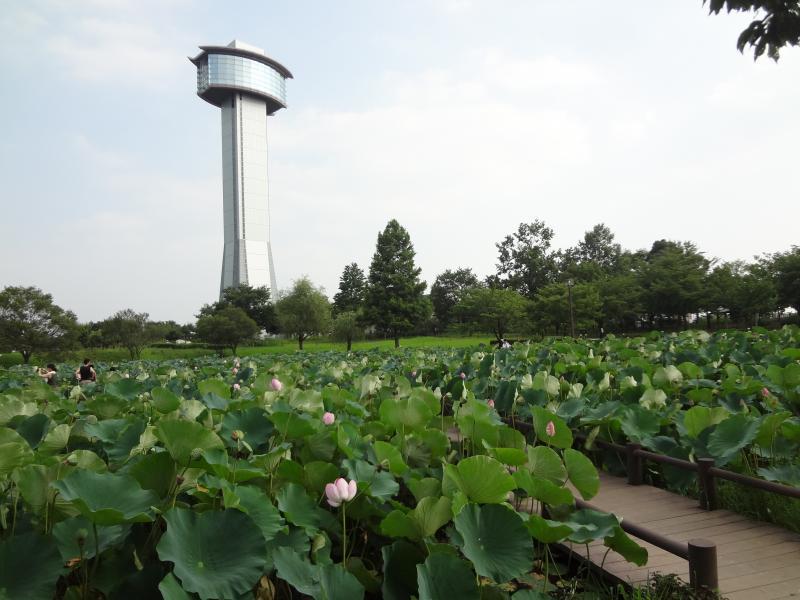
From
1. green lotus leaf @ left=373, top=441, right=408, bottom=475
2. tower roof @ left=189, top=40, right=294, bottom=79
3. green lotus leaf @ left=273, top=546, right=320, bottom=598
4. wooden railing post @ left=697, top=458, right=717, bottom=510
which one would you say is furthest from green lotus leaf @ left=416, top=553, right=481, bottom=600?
tower roof @ left=189, top=40, right=294, bottom=79

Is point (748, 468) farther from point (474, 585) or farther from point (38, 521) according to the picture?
point (38, 521)

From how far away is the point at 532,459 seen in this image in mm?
2217

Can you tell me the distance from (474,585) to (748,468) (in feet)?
9.95

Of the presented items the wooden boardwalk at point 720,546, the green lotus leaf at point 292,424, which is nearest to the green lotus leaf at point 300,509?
the green lotus leaf at point 292,424

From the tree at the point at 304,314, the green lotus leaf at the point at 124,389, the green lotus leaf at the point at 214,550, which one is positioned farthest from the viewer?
the tree at the point at 304,314

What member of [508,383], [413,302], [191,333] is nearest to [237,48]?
[191,333]

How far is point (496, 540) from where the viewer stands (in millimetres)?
1622

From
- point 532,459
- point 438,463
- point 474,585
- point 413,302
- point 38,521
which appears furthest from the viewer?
point 413,302

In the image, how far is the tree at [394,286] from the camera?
44.5m

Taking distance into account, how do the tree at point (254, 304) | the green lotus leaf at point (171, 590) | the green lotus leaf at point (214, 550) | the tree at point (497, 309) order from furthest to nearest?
the tree at point (254, 304) < the tree at point (497, 309) < the green lotus leaf at point (214, 550) < the green lotus leaf at point (171, 590)

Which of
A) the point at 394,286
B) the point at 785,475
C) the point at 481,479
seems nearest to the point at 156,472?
the point at 481,479

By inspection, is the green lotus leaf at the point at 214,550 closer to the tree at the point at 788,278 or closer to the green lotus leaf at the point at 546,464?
the green lotus leaf at the point at 546,464

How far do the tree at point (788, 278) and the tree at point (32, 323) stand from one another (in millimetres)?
40309

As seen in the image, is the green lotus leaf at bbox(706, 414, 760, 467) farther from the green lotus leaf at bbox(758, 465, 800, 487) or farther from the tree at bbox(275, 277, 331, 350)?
the tree at bbox(275, 277, 331, 350)
